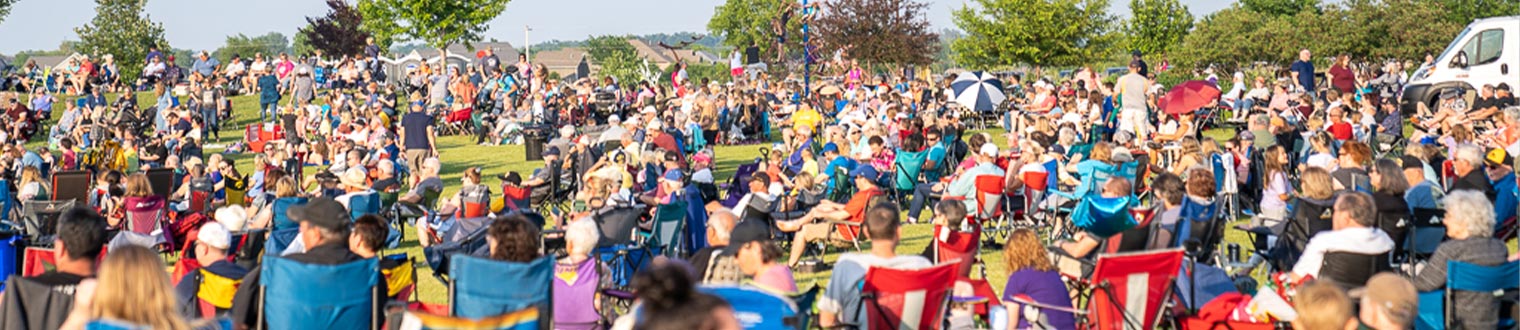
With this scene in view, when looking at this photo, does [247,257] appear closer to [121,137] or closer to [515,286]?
[515,286]

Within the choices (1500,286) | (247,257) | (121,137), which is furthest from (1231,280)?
(121,137)

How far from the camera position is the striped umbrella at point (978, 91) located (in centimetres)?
2194

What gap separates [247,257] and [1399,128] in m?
13.5

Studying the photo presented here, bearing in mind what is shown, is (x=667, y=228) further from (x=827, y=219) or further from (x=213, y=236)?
(x=213, y=236)

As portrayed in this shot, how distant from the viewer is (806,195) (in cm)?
1185

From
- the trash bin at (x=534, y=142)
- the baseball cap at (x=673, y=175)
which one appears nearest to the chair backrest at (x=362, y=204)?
the baseball cap at (x=673, y=175)

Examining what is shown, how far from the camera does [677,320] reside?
12.7 ft

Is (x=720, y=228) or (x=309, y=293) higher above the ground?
(x=720, y=228)

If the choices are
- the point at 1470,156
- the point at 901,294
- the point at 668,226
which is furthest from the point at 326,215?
the point at 1470,156

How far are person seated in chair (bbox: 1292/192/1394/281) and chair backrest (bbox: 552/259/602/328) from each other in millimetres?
3476

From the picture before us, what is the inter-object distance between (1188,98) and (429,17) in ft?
83.4

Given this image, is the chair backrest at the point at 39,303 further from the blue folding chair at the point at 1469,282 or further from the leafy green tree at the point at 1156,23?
the leafy green tree at the point at 1156,23

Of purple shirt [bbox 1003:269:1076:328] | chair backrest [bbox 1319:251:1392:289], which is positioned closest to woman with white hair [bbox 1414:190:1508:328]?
chair backrest [bbox 1319:251:1392:289]

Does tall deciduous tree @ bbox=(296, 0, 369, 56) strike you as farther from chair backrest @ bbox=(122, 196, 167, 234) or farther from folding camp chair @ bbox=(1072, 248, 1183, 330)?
folding camp chair @ bbox=(1072, 248, 1183, 330)
